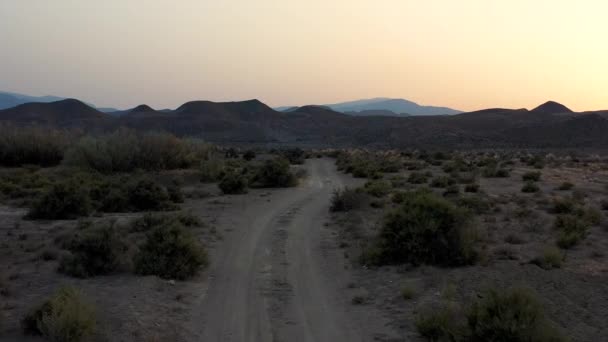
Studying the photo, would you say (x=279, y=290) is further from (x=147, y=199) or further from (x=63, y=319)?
(x=147, y=199)

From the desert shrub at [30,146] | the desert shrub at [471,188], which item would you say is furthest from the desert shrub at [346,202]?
the desert shrub at [30,146]

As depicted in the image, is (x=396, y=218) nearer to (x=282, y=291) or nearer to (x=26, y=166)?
(x=282, y=291)

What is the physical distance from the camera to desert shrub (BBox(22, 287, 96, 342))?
8.12m

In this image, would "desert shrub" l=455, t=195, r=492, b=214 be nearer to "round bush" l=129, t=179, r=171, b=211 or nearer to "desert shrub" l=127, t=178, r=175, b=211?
"desert shrub" l=127, t=178, r=175, b=211

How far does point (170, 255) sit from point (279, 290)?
2.77 meters

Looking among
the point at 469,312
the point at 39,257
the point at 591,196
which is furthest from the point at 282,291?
the point at 591,196

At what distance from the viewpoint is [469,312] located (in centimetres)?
805

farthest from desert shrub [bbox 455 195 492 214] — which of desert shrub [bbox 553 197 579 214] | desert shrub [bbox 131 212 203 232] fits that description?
desert shrub [bbox 131 212 203 232]

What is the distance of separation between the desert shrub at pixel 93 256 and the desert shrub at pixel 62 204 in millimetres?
8653

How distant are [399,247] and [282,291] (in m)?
3.34

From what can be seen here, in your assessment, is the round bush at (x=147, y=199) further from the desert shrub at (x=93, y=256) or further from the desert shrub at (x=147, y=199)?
the desert shrub at (x=93, y=256)

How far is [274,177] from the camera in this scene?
33.6 metres

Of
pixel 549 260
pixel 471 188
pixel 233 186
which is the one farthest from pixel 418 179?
pixel 549 260

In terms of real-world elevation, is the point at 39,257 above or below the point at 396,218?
below
